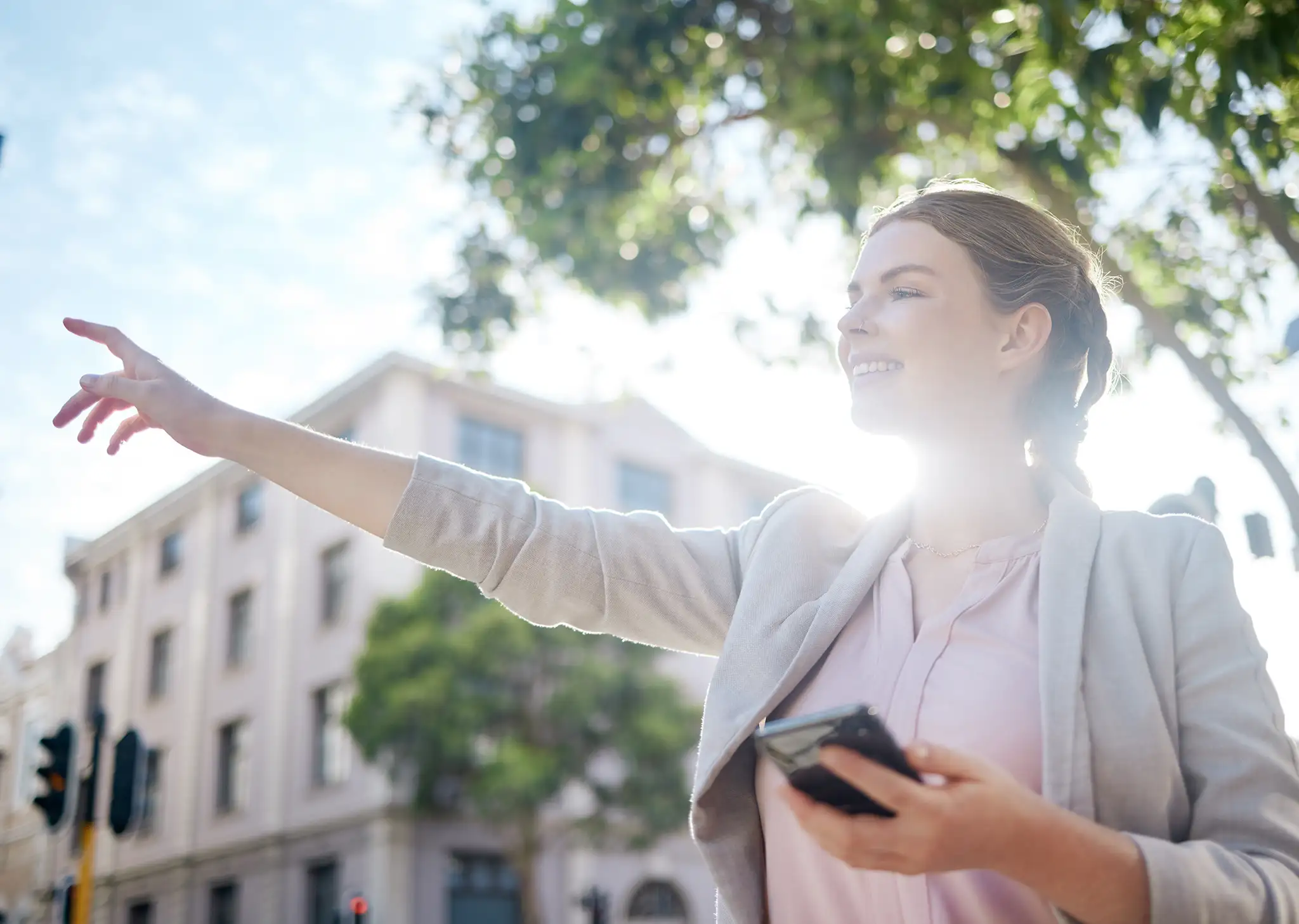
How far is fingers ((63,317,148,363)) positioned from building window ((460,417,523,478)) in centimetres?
2338

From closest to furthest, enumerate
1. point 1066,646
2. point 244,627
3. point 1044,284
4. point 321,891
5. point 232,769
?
point 1066,646
point 1044,284
point 321,891
point 232,769
point 244,627

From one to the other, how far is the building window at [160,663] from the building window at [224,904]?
5.94m

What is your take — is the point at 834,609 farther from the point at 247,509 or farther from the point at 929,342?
the point at 247,509

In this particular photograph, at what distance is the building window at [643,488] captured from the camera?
28.2 metres

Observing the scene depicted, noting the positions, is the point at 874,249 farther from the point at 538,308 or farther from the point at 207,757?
the point at 207,757

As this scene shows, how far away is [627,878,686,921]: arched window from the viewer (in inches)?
993

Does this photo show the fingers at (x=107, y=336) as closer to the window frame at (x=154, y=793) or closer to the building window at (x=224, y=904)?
the building window at (x=224, y=904)

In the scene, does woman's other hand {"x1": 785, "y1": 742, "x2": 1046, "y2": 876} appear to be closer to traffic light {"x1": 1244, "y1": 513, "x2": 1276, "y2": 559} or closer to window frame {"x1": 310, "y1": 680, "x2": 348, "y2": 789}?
traffic light {"x1": 1244, "y1": 513, "x2": 1276, "y2": 559}

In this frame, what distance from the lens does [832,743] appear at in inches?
46.6

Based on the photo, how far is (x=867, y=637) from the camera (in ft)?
5.89

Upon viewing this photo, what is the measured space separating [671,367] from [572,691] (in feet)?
36.1

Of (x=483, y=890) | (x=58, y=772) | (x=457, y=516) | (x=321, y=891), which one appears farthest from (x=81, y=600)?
(x=457, y=516)

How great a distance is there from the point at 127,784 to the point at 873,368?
7.97 metres

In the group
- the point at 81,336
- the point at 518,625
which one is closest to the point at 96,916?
the point at 518,625
